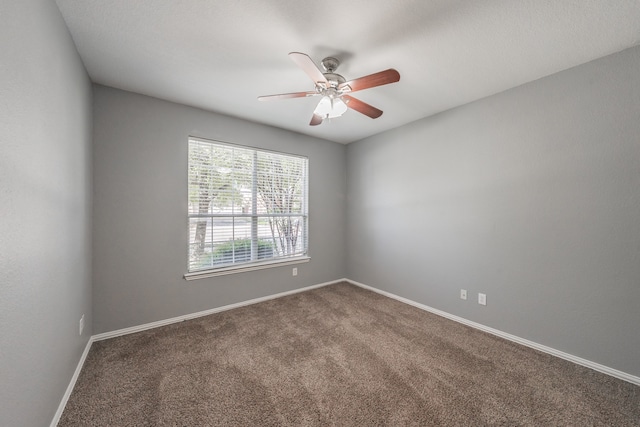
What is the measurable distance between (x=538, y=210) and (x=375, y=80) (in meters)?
1.99

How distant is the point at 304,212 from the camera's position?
3.94 m

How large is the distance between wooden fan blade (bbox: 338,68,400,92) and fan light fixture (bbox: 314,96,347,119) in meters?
0.15

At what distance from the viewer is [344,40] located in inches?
70.2

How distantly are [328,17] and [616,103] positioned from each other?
92.4 inches

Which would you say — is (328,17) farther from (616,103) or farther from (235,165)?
(616,103)

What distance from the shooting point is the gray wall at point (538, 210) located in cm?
188

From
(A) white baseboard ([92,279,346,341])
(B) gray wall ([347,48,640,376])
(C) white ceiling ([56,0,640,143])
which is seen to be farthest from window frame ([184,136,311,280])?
(B) gray wall ([347,48,640,376])

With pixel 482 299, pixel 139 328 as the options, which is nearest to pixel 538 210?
pixel 482 299

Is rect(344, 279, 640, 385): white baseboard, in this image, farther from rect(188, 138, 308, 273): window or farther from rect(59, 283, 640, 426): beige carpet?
rect(188, 138, 308, 273): window

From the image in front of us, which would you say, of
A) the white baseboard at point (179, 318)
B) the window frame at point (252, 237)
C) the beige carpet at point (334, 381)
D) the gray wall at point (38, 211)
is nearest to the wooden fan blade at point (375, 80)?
the gray wall at point (38, 211)

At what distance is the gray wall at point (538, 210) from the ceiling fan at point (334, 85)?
1386 mm

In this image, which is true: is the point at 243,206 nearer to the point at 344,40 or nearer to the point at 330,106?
the point at 330,106

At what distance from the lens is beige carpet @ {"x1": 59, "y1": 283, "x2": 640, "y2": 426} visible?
59.0 inches

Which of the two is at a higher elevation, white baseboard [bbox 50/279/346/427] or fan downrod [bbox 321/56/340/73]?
fan downrod [bbox 321/56/340/73]
